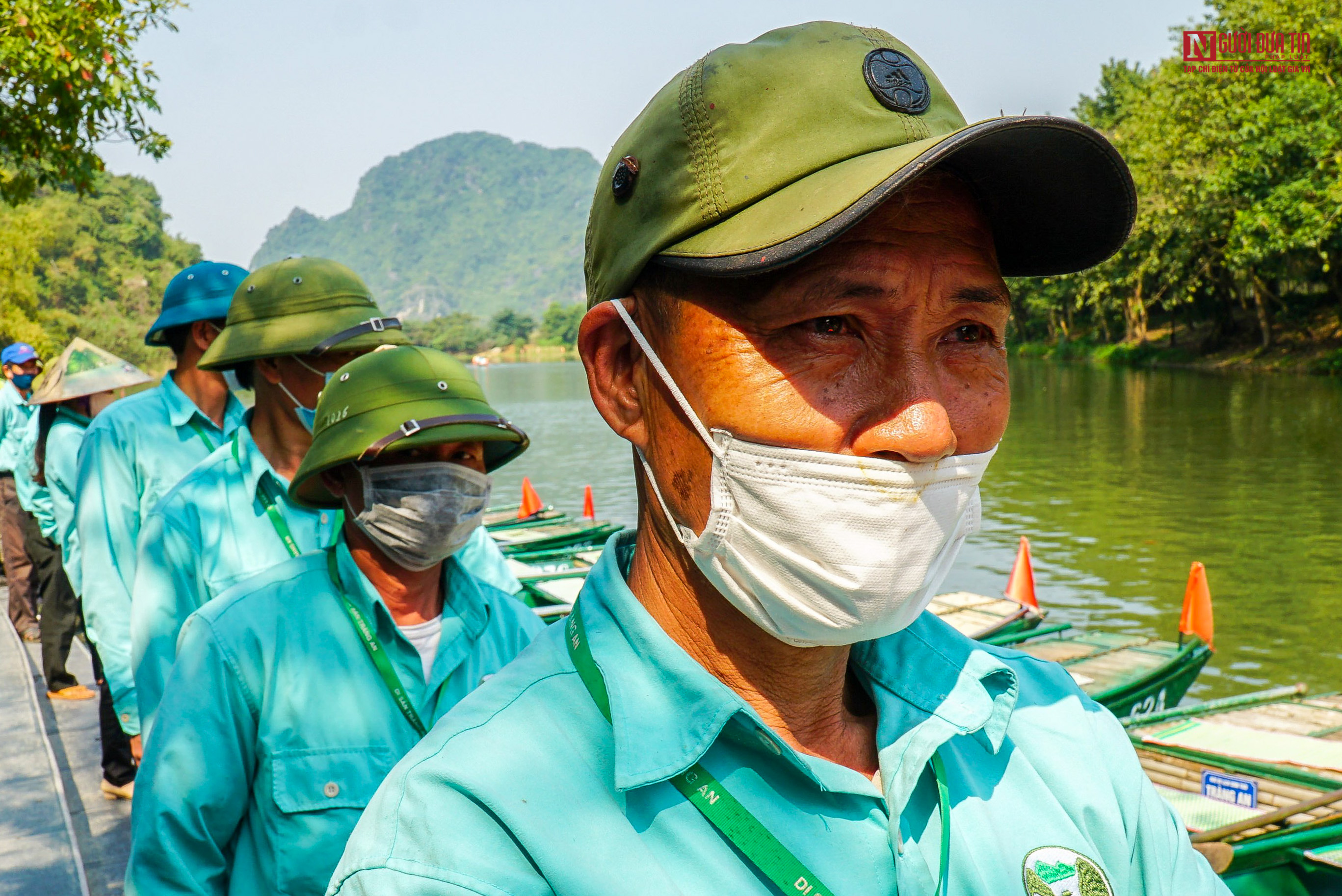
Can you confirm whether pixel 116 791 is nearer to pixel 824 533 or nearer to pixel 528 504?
pixel 824 533

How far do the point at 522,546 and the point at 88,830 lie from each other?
9.30 meters

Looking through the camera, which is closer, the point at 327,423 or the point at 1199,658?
the point at 327,423

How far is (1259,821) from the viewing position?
4641mm

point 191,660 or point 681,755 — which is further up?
point 681,755

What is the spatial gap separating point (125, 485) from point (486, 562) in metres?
1.61

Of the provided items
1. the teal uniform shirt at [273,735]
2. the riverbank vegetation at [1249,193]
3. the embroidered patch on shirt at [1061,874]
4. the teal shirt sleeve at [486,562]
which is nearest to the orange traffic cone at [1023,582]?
the teal shirt sleeve at [486,562]

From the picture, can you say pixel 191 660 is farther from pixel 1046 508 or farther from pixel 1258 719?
pixel 1046 508

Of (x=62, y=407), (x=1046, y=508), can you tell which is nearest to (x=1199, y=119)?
(x=1046, y=508)

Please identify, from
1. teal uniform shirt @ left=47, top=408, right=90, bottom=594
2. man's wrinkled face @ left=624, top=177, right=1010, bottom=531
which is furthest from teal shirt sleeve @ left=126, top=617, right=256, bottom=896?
teal uniform shirt @ left=47, top=408, right=90, bottom=594

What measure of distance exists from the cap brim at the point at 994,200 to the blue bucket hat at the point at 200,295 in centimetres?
393

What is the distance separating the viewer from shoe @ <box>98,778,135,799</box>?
5.60m

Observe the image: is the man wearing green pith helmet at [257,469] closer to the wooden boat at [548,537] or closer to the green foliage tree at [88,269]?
the wooden boat at [548,537]

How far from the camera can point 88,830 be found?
5297 mm

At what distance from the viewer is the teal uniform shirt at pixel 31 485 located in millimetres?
8070
